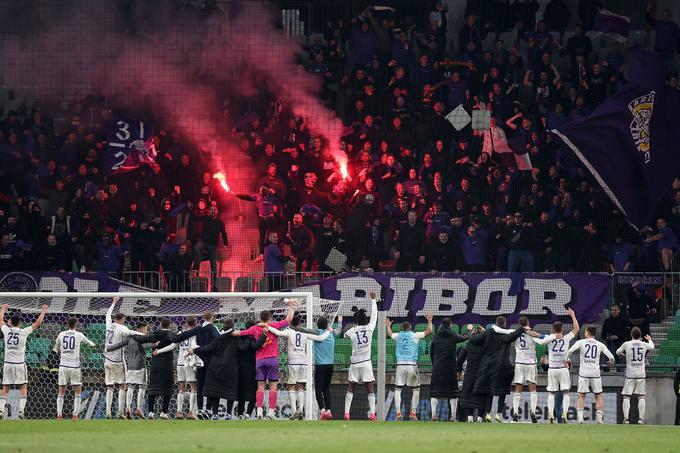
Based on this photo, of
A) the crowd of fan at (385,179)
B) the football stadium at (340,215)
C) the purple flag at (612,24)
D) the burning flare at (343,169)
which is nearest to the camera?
the football stadium at (340,215)

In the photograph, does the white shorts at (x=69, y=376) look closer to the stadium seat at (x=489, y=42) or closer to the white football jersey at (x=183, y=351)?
the white football jersey at (x=183, y=351)

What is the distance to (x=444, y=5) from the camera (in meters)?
28.4

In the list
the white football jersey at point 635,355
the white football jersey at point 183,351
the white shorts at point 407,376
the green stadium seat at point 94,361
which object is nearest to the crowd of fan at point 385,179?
the white football jersey at point 635,355

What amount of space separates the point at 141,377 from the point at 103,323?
2025mm

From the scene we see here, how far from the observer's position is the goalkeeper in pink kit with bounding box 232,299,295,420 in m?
19.4

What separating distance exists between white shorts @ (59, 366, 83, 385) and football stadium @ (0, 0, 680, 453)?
0.11 meters

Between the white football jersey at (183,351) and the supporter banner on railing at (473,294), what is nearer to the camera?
the white football jersey at (183,351)

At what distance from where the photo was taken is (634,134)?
25844 mm

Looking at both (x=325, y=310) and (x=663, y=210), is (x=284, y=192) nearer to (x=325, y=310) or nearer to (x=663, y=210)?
(x=325, y=310)

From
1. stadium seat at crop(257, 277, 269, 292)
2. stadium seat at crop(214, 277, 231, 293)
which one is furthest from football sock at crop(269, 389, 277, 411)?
stadium seat at crop(214, 277, 231, 293)

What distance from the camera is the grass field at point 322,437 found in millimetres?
13531

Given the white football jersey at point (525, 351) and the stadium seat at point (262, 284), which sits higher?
the stadium seat at point (262, 284)

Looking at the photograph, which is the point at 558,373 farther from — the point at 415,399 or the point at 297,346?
the point at 297,346

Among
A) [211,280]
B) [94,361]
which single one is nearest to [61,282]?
[211,280]
